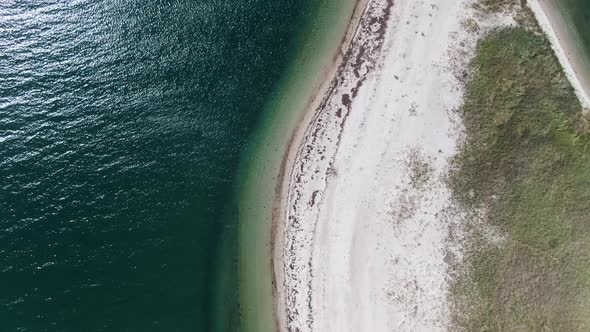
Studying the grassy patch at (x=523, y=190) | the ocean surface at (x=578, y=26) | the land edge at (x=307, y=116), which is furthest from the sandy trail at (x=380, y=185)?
the ocean surface at (x=578, y=26)

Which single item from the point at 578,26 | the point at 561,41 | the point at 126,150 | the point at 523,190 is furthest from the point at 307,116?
the point at 578,26

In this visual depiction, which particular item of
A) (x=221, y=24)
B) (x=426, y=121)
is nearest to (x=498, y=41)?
(x=426, y=121)

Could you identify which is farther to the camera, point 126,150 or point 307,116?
point 126,150

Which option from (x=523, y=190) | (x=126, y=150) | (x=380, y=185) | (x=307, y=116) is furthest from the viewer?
(x=126, y=150)

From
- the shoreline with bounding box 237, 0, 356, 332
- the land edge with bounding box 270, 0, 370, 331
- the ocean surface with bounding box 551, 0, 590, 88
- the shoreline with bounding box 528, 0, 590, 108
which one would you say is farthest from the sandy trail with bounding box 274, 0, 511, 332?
the ocean surface with bounding box 551, 0, 590, 88

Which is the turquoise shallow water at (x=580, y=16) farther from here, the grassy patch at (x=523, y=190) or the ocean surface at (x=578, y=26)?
the grassy patch at (x=523, y=190)

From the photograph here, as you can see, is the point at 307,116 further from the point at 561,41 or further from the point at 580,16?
the point at 580,16
